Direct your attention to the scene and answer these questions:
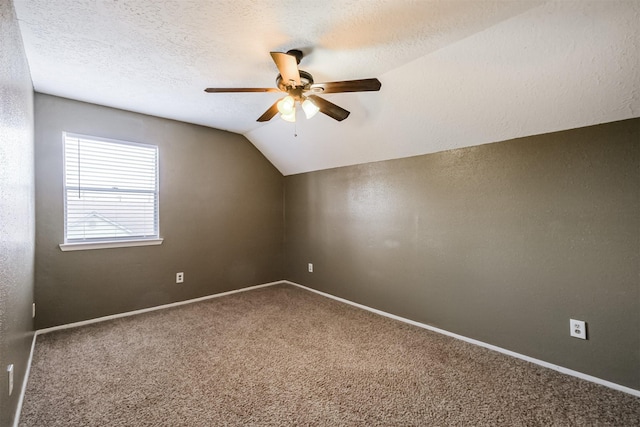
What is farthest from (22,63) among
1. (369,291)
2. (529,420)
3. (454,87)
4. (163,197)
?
(529,420)

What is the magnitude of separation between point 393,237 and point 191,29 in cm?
254

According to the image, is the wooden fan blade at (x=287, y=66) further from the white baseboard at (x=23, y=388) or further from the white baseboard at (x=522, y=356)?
the white baseboard at (x=522, y=356)

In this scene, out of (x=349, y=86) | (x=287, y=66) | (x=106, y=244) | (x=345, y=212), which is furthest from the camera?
(x=345, y=212)

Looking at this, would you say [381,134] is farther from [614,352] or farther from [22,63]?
[22,63]

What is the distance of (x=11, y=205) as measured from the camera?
1.41 meters

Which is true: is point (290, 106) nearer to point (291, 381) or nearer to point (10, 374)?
point (291, 381)

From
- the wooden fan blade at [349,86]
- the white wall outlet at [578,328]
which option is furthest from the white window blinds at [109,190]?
the white wall outlet at [578,328]

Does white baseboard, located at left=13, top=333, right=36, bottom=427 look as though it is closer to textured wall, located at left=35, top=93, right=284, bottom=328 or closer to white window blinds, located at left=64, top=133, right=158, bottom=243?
textured wall, located at left=35, top=93, right=284, bottom=328

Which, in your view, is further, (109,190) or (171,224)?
(171,224)

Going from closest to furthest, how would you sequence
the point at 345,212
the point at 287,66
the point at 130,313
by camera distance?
the point at 287,66 < the point at 130,313 < the point at 345,212

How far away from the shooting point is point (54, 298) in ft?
8.90

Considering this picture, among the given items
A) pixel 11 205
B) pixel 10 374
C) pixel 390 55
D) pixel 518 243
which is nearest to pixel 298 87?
pixel 390 55

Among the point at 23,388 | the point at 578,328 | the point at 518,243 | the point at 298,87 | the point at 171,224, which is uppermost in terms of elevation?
the point at 298,87

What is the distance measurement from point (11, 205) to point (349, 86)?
76.5 inches
